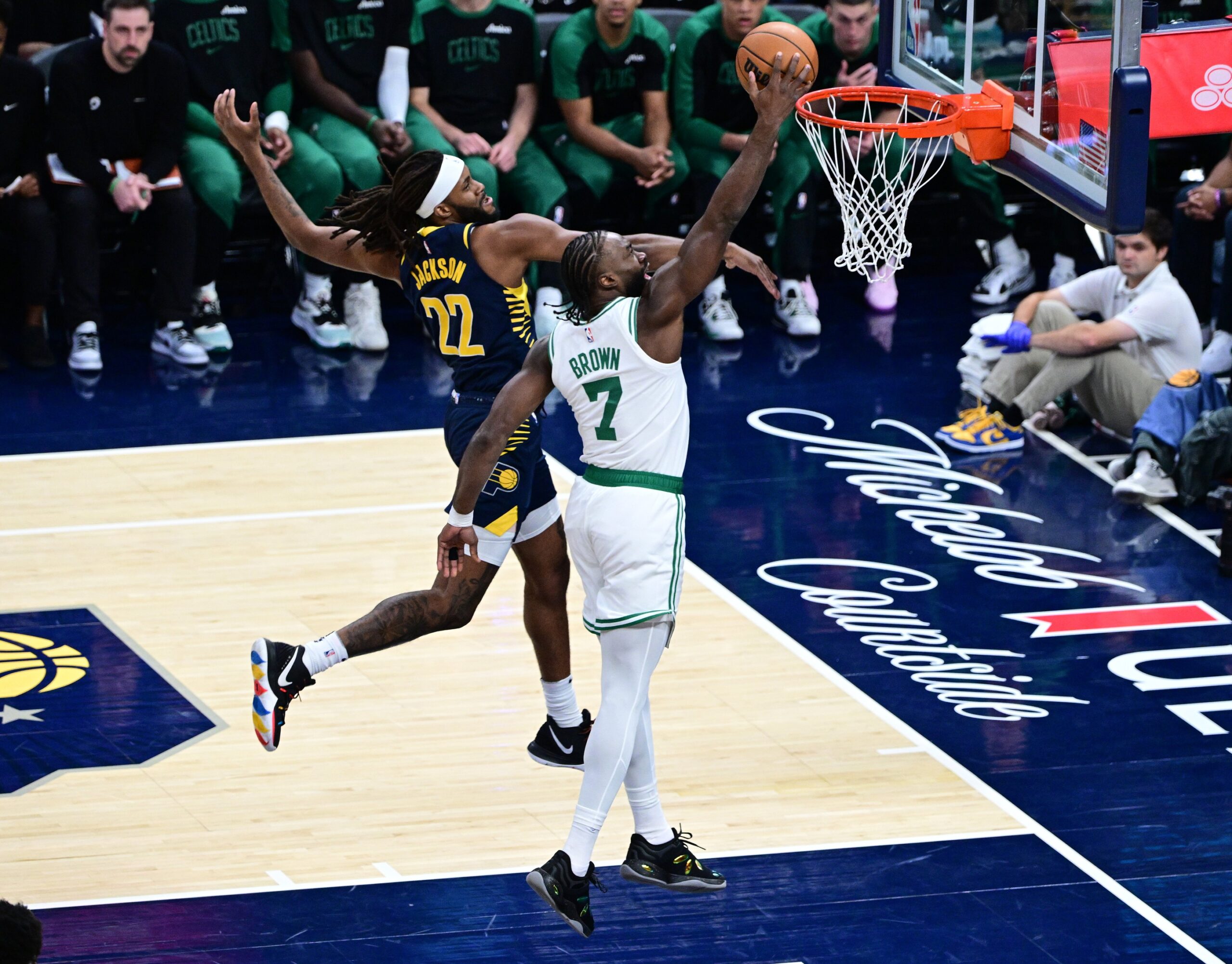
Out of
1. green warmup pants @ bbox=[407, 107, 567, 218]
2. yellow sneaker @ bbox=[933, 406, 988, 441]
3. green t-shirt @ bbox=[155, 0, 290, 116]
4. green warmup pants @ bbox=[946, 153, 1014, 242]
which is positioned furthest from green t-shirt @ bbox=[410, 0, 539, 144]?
yellow sneaker @ bbox=[933, 406, 988, 441]

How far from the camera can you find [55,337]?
1171 cm

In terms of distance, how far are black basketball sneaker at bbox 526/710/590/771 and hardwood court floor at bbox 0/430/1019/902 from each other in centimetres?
6

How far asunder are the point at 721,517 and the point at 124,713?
3.12m

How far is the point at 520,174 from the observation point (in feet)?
38.5

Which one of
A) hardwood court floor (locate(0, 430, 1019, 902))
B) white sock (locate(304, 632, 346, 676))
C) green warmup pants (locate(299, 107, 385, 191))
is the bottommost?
hardwood court floor (locate(0, 430, 1019, 902))

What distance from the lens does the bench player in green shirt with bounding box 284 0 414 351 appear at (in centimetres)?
1155

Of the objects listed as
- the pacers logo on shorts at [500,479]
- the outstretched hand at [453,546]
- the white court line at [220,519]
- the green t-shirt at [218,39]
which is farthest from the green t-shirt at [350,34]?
the outstretched hand at [453,546]

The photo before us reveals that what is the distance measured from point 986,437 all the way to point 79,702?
489cm

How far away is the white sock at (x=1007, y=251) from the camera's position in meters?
12.3

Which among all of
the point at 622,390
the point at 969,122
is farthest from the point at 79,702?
the point at 969,122

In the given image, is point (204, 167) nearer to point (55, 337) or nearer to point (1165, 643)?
point (55, 337)

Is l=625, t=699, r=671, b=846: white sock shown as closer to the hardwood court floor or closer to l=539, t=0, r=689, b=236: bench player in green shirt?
the hardwood court floor

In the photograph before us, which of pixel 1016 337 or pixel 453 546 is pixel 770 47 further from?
pixel 1016 337

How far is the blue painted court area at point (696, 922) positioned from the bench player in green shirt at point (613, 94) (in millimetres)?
6424
